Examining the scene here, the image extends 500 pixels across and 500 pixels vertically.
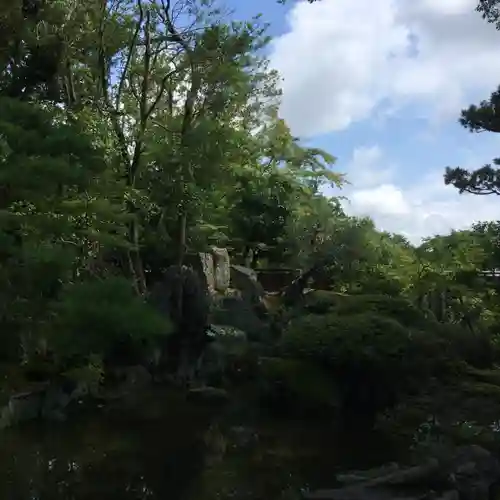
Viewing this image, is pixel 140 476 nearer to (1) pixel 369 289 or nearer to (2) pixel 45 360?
(2) pixel 45 360

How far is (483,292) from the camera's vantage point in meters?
15.8

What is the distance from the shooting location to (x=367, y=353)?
8.62 metres

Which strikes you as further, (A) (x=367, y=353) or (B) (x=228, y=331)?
(B) (x=228, y=331)

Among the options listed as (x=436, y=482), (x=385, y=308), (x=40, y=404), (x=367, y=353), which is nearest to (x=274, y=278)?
(x=385, y=308)

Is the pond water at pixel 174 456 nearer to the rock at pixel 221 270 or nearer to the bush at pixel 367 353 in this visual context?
the bush at pixel 367 353

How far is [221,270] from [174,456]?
1365 centimetres

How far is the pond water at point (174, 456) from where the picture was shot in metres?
6.25

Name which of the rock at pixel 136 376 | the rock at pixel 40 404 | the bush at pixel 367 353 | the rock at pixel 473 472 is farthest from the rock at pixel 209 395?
the rock at pixel 473 472

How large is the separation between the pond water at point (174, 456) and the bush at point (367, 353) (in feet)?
2.47

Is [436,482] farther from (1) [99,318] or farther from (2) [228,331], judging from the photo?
(2) [228,331]

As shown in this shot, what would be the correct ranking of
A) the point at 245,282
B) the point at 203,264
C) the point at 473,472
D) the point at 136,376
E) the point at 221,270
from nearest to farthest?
the point at 473,472 → the point at 136,376 → the point at 203,264 → the point at 221,270 → the point at 245,282

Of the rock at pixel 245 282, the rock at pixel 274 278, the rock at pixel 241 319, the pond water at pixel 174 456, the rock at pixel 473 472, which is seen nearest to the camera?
A: the rock at pixel 473 472

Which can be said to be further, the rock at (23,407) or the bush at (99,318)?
the rock at (23,407)

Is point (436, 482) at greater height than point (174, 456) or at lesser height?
greater
